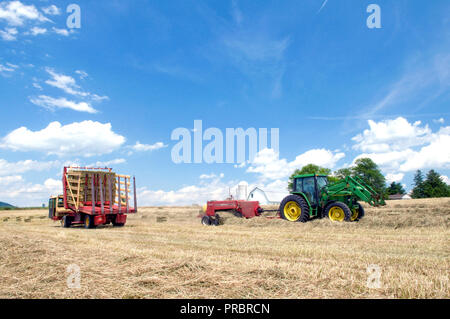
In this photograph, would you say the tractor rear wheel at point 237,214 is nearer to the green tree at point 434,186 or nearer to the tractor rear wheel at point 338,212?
the tractor rear wheel at point 338,212

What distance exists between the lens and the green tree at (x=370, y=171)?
238ft

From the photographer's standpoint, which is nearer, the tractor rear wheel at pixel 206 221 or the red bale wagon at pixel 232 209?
the tractor rear wheel at pixel 206 221

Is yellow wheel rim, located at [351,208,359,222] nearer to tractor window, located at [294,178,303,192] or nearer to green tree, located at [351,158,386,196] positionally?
tractor window, located at [294,178,303,192]

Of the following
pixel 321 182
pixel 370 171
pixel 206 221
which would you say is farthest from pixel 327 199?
pixel 370 171

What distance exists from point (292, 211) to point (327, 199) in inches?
67.6

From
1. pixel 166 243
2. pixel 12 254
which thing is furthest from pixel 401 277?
pixel 12 254

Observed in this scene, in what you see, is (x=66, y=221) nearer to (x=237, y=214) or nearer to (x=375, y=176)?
(x=237, y=214)

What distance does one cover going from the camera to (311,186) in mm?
15328

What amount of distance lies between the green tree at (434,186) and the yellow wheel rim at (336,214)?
71425 millimetres

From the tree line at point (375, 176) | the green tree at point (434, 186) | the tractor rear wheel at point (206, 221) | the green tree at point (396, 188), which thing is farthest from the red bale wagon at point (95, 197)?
the green tree at point (396, 188)

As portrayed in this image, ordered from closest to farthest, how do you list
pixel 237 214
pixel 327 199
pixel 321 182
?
pixel 327 199
pixel 321 182
pixel 237 214

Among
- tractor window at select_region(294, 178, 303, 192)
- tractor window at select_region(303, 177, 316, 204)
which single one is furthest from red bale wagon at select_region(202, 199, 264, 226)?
tractor window at select_region(303, 177, 316, 204)

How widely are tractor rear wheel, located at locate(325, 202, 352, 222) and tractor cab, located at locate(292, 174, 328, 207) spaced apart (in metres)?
0.76

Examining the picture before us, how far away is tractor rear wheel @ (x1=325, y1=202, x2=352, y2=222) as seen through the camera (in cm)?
1357
